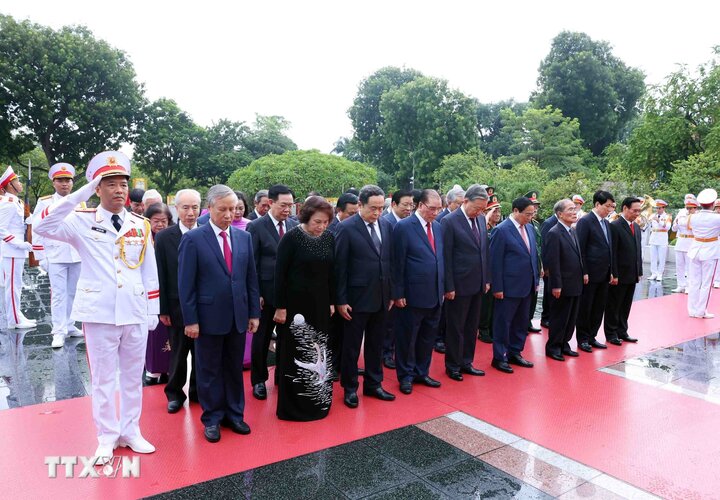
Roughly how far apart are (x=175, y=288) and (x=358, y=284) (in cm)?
144

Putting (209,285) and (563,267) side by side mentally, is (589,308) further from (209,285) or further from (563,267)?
(209,285)

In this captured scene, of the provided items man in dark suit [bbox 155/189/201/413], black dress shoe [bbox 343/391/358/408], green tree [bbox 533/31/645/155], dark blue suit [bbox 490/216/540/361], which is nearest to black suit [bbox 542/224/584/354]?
dark blue suit [bbox 490/216/540/361]

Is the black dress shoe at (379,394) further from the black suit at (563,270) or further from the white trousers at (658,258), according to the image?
the white trousers at (658,258)

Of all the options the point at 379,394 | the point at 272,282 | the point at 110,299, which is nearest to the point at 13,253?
the point at 272,282

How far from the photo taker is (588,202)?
1570 centimetres

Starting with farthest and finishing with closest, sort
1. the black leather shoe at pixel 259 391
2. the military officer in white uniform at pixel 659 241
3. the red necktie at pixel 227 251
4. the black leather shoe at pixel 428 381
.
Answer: the military officer in white uniform at pixel 659 241
the black leather shoe at pixel 428 381
the black leather shoe at pixel 259 391
the red necktie at pixel 227 251

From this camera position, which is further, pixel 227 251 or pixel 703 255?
pixel 703 255

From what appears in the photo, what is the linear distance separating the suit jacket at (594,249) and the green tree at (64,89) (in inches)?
832

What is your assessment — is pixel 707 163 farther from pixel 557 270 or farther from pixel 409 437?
pixel 409 437

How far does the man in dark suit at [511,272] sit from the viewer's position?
5016 mm

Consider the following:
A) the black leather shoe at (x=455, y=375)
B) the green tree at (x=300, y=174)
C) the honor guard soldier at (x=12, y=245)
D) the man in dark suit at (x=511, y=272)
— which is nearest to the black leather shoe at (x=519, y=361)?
the man in dark suit at (x=511, y=272)

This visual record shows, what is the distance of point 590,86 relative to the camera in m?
32.2

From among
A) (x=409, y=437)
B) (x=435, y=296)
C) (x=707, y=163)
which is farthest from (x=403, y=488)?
(x=707, y=163)

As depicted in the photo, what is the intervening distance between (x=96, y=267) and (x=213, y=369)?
3.34 feet
